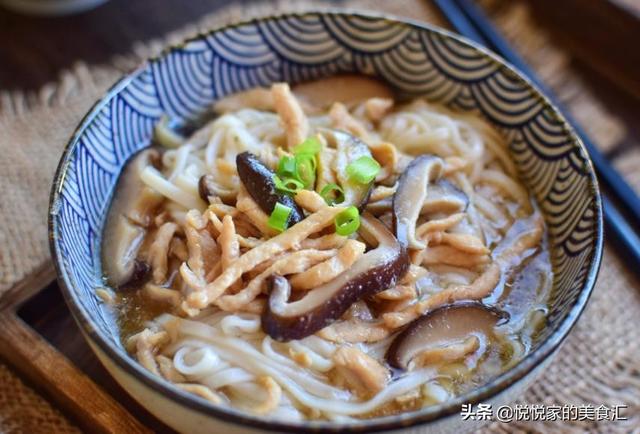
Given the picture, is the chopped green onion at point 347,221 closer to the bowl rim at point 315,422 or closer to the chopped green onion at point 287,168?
the chopped green onion at point 287,168

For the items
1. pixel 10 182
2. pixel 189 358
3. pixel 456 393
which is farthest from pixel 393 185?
pixel 10 182

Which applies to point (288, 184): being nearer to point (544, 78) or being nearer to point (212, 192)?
point (212, 192)

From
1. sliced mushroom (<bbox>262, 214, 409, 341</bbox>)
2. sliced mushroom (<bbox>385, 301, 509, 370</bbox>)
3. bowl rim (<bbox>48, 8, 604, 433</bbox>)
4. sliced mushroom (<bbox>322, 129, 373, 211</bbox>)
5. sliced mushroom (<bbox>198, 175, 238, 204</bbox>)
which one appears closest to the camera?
bowl rim (<bbox>48, 8, 604, 433</bbox>)

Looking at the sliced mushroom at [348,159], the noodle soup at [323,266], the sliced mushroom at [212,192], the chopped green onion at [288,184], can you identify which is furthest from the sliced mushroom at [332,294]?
the sliced mushroom at [212,192]

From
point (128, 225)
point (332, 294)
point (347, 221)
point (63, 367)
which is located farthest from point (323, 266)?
point (63, 367)

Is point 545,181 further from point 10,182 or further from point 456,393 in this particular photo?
point 10,182

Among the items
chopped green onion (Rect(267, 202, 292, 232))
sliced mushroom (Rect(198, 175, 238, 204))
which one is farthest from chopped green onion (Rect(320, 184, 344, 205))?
sliced mushroom (Rect(198, 175, 238, 204))

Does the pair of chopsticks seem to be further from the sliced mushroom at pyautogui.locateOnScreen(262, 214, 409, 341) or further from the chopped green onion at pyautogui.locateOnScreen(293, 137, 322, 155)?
the chopped green onion at pyautogui.locateOnScreen(293, 137, 322, 155)
